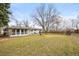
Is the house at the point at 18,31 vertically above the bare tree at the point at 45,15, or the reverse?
the bare tree at the point at 45,15

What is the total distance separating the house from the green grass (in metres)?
0.05

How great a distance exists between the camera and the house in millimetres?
2400

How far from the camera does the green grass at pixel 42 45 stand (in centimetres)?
236

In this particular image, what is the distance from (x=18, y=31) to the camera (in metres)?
2.41

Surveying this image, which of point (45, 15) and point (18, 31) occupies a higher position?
point (45, 15)

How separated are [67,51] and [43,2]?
64cm

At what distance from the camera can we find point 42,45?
7.84 feet

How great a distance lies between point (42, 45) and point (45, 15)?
36 centimetres

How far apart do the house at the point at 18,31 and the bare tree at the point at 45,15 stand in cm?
10

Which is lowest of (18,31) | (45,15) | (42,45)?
(42,45)

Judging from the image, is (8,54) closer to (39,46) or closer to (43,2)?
(39,46)

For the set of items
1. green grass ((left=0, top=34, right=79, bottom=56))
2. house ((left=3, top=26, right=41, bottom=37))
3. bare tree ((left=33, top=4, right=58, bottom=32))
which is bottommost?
green grass ((left=0, top=34, right=79, bottom=56))

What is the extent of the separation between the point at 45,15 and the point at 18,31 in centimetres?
37

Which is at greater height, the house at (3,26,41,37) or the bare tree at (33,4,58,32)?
the bare tree at (33,4,58,32)
